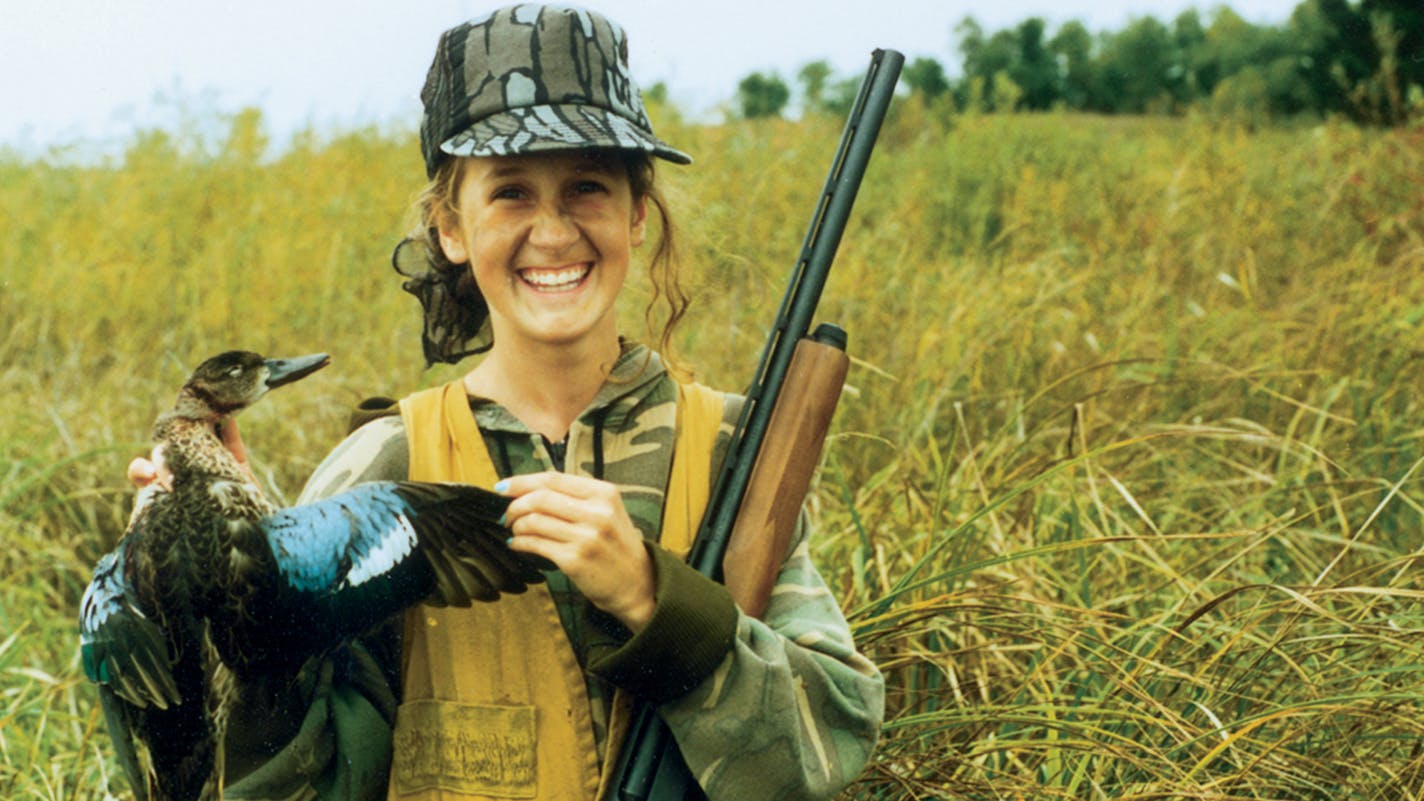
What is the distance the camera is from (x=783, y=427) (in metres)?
1.95

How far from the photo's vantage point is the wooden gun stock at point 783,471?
1.92m

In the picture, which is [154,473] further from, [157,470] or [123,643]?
[123,643]

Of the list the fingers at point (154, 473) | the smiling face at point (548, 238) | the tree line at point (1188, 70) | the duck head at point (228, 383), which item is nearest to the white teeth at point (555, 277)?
the smiling face at point (548, 238)

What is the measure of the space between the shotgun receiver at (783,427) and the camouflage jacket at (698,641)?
0.30 feet

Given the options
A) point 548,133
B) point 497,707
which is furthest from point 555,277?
point 497,707

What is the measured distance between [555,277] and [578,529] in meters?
0.53

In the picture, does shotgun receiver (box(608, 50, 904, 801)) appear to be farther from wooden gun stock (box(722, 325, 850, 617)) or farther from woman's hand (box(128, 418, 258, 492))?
woman's hand (box(128, 418, 258, 492))

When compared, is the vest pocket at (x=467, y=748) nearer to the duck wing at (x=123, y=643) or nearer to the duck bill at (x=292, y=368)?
the duck wing at (x=123, y=643)

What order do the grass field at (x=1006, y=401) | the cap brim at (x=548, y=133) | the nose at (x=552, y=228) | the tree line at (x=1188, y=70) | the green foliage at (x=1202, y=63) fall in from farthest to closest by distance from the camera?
1. the green foliage at (x=1202, y=63)
2. the tree line at (x=1188, y=70)
3. the grass field at (x=1006, y=401)
4. the nose at (x=552, y=228)
5. the cap brim at (x=548, y=133)

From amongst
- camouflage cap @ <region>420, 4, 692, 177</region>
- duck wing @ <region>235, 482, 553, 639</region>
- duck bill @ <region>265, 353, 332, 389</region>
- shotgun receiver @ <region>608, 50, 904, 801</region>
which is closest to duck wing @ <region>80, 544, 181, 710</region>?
duck wing @ <region>235, 482, 553, 639</region>

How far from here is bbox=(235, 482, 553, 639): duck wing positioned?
5.32 ft

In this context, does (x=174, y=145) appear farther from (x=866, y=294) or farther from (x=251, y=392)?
(x=251, y=392)

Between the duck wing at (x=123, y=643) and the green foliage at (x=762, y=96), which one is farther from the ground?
the green foliage at (x=762, y=96)

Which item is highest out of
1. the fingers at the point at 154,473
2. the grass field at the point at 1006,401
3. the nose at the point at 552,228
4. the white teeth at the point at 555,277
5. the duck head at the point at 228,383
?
the nose at the point at 552,228
